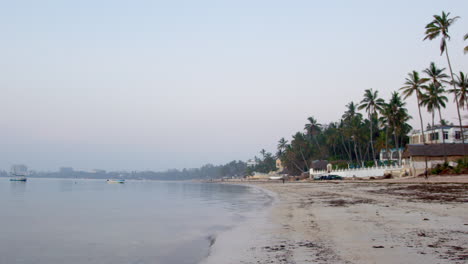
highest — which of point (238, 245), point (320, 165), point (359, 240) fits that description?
point (320, 165)

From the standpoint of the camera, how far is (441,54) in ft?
166

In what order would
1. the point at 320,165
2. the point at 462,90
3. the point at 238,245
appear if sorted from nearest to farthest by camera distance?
the point at 238,245
the point at 462,90
the point at 320,165

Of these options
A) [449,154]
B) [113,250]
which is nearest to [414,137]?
[449,154]

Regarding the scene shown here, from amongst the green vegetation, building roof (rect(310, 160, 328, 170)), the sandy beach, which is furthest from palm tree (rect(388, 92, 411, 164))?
the sandy beach

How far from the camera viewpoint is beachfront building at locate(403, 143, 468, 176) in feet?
182

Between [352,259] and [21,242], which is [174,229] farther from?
[352,259]

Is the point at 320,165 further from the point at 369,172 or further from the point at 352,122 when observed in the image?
the point at 369,172

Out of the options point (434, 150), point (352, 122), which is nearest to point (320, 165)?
point (352, 122)

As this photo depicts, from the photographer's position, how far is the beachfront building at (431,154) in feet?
182

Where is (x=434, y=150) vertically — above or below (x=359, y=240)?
above

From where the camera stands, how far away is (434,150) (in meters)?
57.3

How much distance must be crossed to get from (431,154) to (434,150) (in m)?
1.14

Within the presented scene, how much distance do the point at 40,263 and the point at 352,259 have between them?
869cm

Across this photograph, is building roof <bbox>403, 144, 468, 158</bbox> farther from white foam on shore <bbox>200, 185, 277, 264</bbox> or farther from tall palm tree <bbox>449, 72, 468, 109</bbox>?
white foam on shore <bbox>200, 185, 277, 264</bbox>
